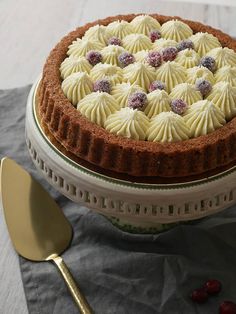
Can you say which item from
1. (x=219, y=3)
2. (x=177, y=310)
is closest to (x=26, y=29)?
(x=219, y=3)

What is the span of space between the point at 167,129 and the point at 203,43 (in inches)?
11.5

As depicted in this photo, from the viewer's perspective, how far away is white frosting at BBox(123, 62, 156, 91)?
50.4 inches

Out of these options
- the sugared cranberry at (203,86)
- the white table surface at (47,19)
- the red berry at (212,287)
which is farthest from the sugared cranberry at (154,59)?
the white table surface at (47,19)

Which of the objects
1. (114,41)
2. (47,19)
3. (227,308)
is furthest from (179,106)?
(47,19)

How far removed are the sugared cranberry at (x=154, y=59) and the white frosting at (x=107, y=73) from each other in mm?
67

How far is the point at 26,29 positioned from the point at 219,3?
0.66 metres

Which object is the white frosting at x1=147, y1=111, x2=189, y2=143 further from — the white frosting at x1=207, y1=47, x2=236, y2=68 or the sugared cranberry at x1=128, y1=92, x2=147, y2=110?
the white frosting at x1=207, y1=47, x2=236, y2=68

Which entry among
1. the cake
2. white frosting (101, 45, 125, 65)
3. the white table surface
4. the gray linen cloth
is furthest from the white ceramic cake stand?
the white table surface

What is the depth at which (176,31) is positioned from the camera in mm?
1416

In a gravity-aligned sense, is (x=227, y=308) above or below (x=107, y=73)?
below

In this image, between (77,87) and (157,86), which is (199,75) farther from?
(77,87)

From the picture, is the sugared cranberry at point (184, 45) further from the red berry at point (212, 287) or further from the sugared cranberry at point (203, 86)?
the red berry at point (212, 287)

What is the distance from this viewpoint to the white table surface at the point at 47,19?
1827 mm

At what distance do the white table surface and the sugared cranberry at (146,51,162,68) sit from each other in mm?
538
